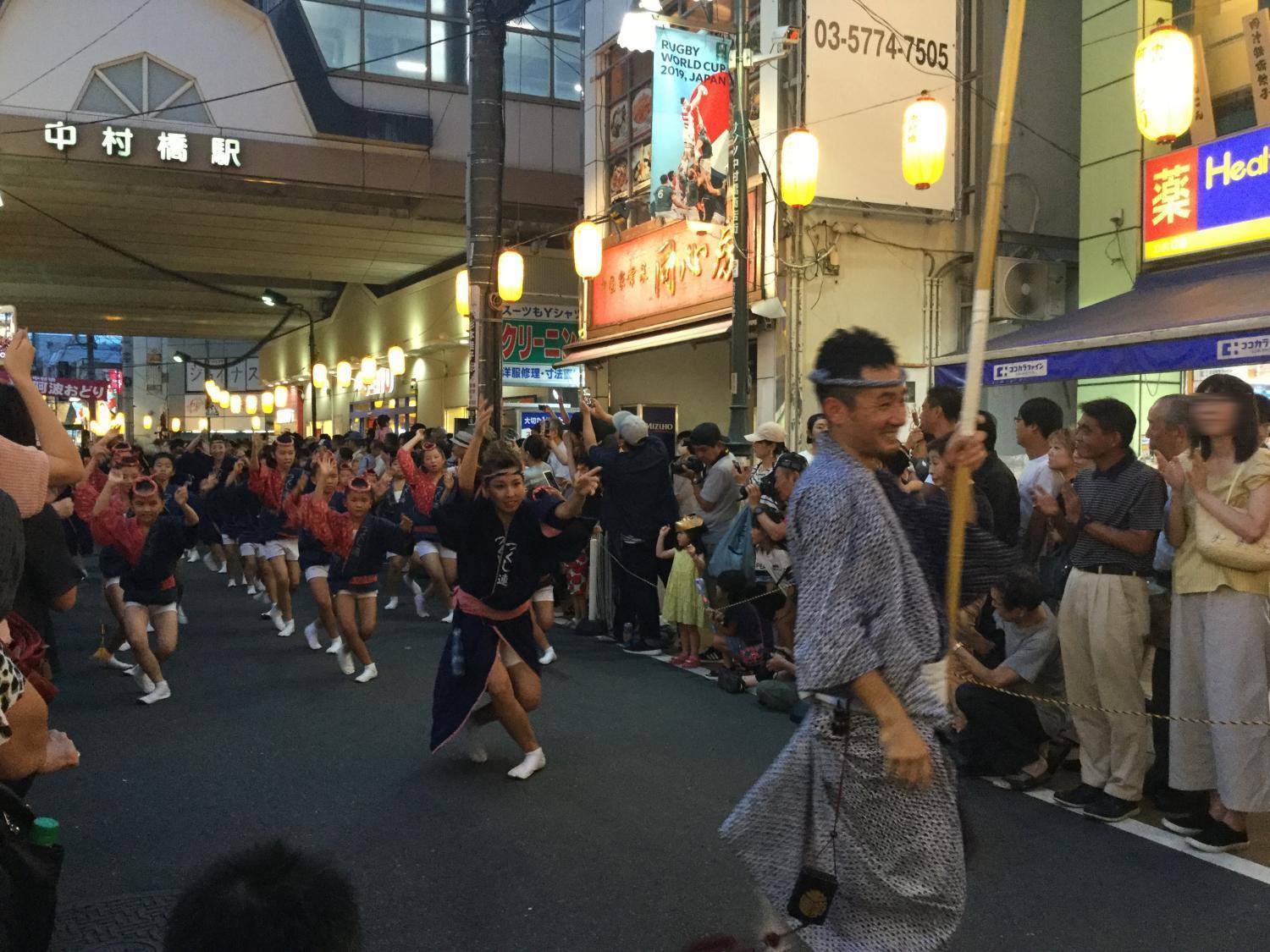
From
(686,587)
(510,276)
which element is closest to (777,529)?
(686,587)

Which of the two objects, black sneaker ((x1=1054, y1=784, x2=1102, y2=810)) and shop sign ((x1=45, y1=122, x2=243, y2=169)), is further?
shop sign ((x1=45, y1=122, x2=243, y2=169))

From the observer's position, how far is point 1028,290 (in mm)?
13859

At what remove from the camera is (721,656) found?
9055mm

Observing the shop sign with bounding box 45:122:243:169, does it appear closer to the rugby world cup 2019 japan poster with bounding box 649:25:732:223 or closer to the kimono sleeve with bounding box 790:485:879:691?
the rugby world cup 2019 japan poster with bounding box 649:25:732:223

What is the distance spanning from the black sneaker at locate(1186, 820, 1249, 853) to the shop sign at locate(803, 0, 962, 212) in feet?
30.1

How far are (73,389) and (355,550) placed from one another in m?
23.8

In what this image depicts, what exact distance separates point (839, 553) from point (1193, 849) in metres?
3.30

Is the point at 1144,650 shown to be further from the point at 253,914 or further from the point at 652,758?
the point at 253,914

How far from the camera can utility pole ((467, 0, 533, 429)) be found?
11875mm

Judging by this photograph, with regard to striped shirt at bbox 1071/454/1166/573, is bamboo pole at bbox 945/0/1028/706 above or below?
above

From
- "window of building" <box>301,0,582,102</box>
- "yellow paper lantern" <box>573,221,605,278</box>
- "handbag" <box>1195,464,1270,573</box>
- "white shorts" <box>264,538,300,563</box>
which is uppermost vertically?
"window of building" <box>301,0,582,102</box>

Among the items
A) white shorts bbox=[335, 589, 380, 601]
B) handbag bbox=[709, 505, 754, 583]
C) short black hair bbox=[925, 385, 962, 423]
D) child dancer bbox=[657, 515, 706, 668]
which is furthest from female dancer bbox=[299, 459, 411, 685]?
short black hair bbox=[925, 385, 962, 423]

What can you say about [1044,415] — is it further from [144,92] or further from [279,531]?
[144,92]

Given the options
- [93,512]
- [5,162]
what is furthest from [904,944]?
[5,162]
